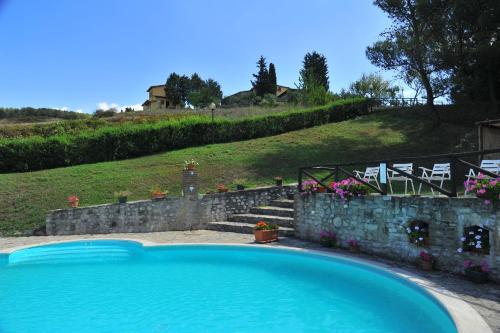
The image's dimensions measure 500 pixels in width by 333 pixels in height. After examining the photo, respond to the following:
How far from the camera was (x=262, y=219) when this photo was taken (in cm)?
1400

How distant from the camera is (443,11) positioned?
20156mm

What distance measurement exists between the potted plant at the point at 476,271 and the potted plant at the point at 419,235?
104cm

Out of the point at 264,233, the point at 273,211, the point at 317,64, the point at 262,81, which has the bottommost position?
the point at 264,233

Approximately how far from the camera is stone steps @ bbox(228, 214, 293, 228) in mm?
13276

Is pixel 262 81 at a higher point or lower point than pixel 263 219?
higher

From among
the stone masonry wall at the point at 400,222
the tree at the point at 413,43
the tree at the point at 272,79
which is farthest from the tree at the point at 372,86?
the stone masonry wall at the point at 400,222

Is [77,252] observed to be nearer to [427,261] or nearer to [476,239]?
→ [427,261]

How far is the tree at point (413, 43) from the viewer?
20.5m

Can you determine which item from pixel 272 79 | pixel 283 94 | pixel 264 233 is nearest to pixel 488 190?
pixel 264 233

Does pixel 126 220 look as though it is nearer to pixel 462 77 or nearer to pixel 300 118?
pixel 300 118

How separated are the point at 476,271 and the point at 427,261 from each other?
1085 millimetres

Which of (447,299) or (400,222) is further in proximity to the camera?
(400,222)

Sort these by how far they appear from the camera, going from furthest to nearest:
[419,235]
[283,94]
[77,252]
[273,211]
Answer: [283,94]
[273,211]
[77,252]
[419,235]

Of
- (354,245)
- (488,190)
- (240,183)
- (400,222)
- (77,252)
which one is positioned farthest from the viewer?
(240,183)
